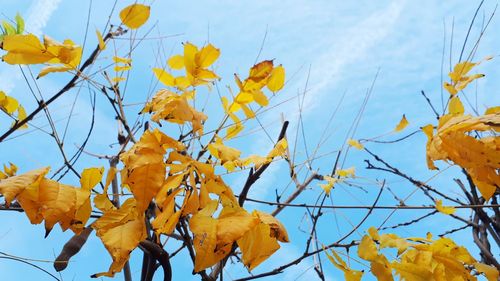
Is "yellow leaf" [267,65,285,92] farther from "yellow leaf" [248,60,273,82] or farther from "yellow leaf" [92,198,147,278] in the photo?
"yellow leaf" [92,198,147,278]

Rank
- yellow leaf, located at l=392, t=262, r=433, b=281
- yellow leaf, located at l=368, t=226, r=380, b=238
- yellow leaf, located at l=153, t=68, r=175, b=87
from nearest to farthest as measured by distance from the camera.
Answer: yellow leaf, located at l=392, t=262, r=433, b=281 → yellow leaf, located at l=368, t=226, r=380, b=238 → yellow leaf, located at l=153, t=68, r=175, b=87

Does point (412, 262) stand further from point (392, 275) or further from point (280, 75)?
point (280, 75)

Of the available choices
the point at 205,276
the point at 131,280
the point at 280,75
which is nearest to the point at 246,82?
the point at 280,75

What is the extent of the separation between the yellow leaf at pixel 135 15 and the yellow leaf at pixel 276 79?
33 cm

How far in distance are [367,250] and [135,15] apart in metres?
0.75

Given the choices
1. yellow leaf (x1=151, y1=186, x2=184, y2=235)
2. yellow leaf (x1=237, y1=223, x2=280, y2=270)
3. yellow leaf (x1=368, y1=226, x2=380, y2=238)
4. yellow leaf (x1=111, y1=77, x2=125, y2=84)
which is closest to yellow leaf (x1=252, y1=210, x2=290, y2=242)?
yellow leaf (x1=237, y1=223, x2=280, y2=270)

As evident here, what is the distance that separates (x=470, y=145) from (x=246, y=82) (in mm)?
490

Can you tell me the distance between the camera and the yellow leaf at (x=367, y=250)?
0.93 metres

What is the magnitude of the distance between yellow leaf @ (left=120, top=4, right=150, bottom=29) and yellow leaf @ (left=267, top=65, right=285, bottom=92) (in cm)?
33

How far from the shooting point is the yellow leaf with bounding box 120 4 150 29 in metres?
1.17

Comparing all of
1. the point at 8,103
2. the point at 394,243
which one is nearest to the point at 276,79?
the point at 394,243

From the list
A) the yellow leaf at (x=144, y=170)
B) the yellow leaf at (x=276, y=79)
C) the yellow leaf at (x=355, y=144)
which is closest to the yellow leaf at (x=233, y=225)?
the yellow leaf at (x=144, y=170)

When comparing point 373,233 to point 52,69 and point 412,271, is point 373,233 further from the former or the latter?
point 52,69

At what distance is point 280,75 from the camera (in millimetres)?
1217
